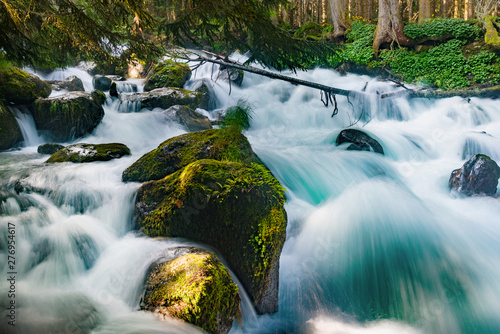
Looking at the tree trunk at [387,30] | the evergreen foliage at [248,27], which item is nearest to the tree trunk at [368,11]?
the tree trunk at [387,30]

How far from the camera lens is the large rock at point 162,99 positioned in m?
10.1

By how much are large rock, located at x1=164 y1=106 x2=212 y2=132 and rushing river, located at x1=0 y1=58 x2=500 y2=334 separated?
2919mm

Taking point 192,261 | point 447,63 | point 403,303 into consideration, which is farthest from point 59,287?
point 447,63

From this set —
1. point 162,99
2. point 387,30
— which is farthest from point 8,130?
point 387,30

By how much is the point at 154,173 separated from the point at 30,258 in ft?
6.21

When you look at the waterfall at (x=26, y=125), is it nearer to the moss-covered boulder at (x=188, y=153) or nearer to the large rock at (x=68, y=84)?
the large rock at (x=68, y=84)

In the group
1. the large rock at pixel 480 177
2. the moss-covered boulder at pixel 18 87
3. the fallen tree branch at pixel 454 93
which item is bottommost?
the large rock at pixel 480 177

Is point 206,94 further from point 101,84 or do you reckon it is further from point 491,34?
point 491,34

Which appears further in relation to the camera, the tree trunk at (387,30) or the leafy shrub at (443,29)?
the tree trunk at (387,30)

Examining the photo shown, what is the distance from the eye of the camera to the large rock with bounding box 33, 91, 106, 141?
776 cm

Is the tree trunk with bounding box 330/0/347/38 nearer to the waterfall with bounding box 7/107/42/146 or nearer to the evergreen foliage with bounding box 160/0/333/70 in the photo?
the evergreen foliage with bounding box 160/0/333/70

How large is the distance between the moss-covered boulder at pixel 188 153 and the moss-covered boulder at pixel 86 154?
136cm

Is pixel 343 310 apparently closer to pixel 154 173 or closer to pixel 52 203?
pixel 154 173

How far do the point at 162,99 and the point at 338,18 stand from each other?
41.8 ft
